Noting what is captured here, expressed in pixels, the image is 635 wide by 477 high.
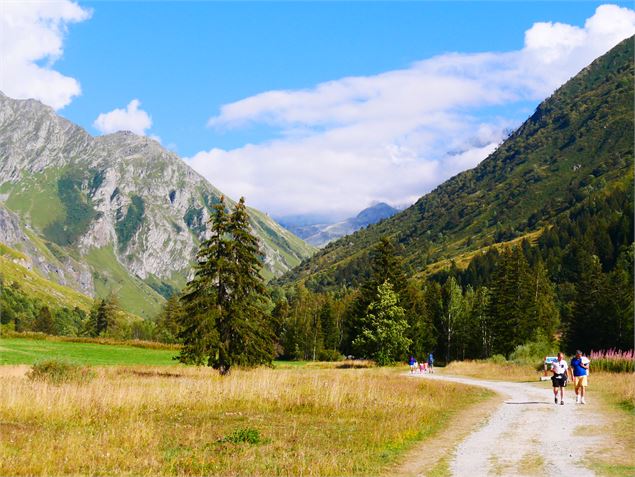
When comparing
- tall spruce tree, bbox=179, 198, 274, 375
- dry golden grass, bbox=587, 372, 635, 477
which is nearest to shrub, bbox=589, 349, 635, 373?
dry golden grass, bbox=587, 372, 635, 477

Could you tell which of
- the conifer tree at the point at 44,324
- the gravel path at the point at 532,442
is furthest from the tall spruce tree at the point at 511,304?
the conifer tree at the point at 44,324

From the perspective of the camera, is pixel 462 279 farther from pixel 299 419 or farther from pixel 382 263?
pixel 299 419

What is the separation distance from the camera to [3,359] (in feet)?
167

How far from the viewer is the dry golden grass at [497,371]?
140 ft

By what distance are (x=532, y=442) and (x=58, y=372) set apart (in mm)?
22546

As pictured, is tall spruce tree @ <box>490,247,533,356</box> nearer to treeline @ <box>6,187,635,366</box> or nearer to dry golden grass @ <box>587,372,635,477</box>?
treeline @ <box>6,187,635,366</box>

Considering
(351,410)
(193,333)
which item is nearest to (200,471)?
(351,410)

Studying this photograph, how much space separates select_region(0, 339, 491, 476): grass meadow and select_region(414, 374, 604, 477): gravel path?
1696 mm

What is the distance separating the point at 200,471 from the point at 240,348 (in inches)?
971

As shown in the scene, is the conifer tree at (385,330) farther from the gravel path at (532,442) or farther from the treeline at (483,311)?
the gravel path at (532,442)

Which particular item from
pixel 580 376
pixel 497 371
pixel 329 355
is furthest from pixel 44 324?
pixel 580 376

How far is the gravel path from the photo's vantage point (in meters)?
12.3

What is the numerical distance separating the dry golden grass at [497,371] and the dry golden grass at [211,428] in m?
19.1

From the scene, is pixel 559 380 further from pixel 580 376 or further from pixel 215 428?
pixel 215 428
